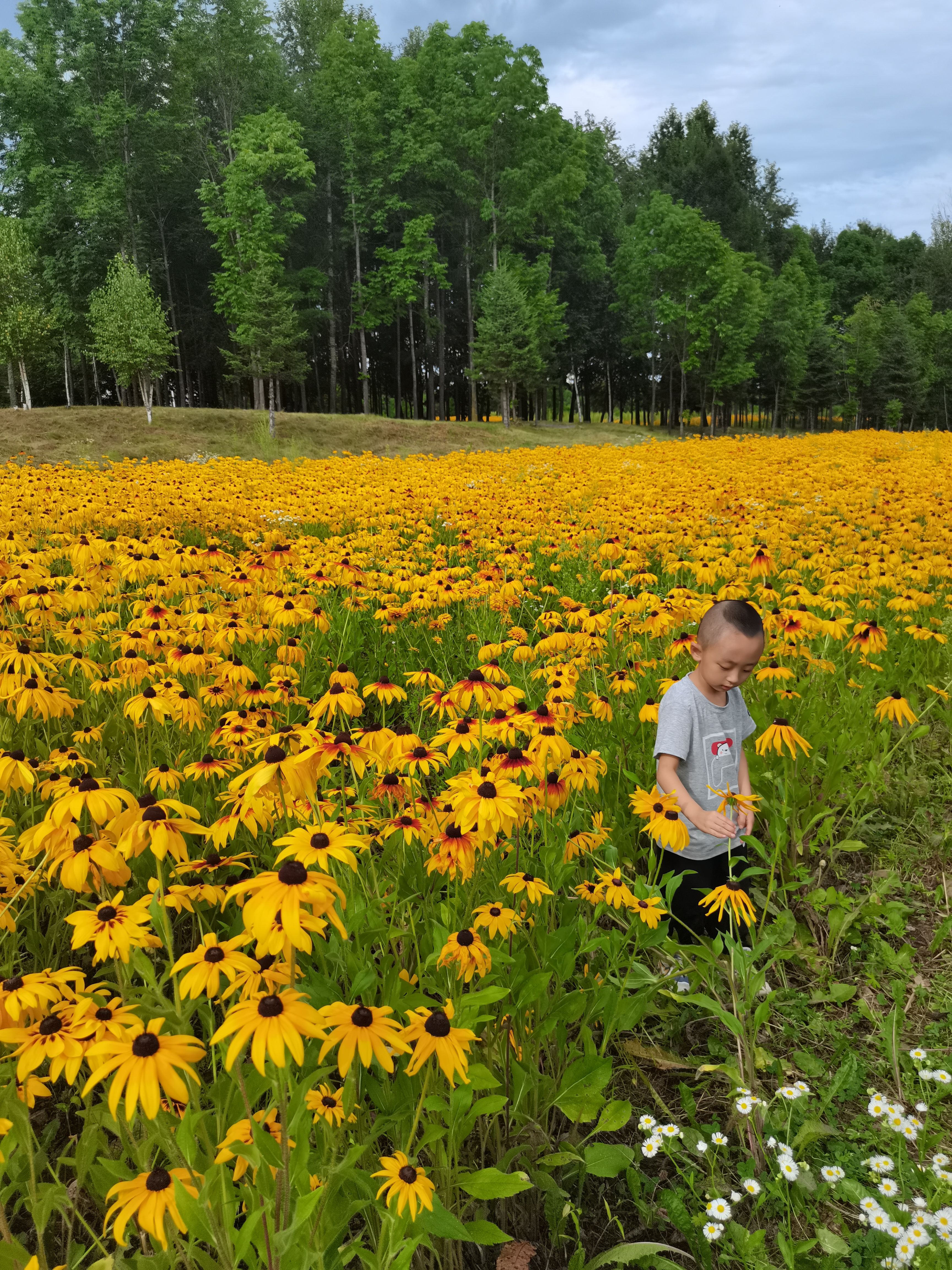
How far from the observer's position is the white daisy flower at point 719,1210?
175cm

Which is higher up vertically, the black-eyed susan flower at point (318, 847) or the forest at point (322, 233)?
the forest at point (322, 233)

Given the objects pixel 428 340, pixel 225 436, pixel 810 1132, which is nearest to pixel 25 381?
pixel 225 436

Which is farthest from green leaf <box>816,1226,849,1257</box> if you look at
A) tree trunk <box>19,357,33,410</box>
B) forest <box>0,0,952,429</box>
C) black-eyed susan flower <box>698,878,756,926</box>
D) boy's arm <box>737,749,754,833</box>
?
tree trunk <box>19,357,33,410</box>

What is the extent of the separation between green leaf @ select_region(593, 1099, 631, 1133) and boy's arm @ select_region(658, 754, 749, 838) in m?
0.84

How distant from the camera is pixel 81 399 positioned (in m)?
45.4

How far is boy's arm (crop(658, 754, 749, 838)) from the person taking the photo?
8.04 ft

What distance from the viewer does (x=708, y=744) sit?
2.80 m

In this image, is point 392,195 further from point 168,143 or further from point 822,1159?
point 822,1159

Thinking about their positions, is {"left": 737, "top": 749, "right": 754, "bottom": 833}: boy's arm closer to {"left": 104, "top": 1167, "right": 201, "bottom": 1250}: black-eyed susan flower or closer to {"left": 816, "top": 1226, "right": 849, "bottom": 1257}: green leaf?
{"left": 816, "top": 1226, "right": 849, "bottom": 1257}: green leaf

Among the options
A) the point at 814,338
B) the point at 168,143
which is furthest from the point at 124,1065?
the point at 814,338

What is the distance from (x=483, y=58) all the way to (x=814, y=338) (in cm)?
2799

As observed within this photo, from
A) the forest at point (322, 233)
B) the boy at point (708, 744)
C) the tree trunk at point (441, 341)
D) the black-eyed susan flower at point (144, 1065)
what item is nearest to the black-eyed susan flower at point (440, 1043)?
the black-eyed susan flower at point (144, 1065)

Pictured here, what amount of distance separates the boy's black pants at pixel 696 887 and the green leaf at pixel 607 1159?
104cm

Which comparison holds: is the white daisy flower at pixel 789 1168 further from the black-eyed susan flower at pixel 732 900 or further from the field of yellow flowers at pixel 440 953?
the black-eyed susan flower at pixel 732 900
